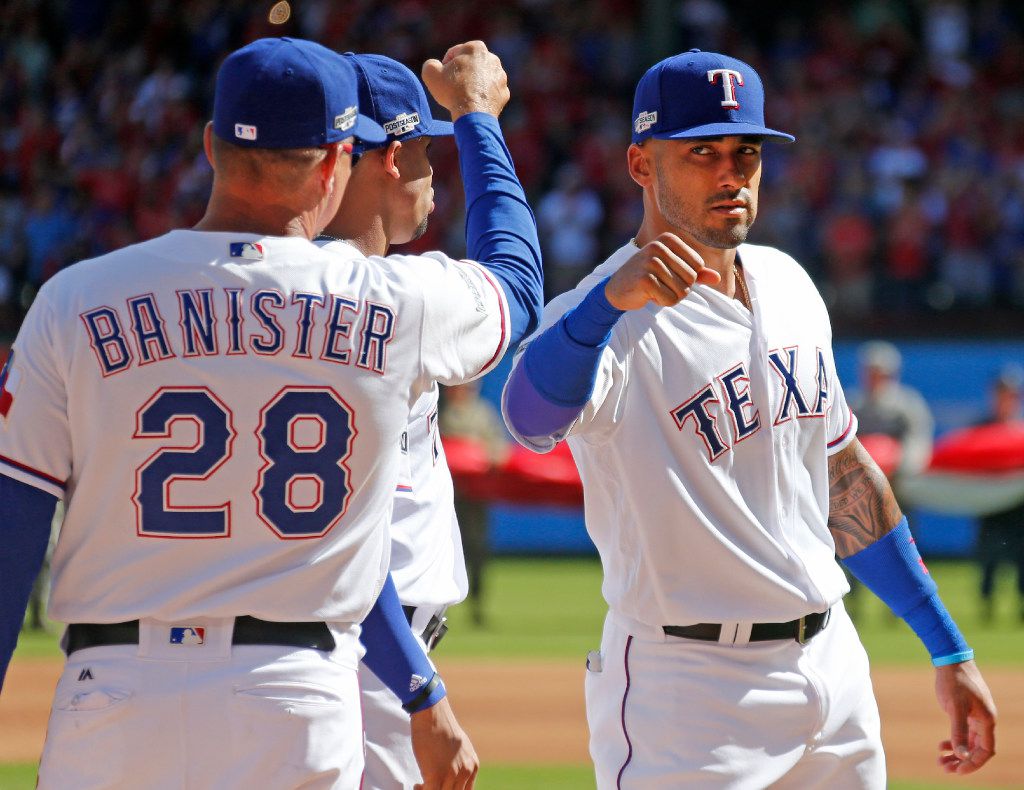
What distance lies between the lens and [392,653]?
8.84 ft

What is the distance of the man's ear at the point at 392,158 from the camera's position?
10.6 ft

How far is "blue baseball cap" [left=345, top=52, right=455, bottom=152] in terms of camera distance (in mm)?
3238

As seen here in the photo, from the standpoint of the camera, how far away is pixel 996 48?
1769 centimetres

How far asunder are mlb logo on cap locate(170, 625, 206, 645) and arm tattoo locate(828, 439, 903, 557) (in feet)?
5.34

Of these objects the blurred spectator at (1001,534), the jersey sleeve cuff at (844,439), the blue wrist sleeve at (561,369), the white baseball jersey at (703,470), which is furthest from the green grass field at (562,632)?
the blue wrist sleeve at (561,369)

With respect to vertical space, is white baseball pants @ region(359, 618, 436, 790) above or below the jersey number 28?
below

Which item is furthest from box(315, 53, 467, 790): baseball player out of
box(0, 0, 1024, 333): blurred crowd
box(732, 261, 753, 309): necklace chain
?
box(0, 0, 1024, 333): blurred crowd

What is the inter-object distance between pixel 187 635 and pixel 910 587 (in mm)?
1780

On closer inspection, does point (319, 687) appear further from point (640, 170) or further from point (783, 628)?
point (640, 170)

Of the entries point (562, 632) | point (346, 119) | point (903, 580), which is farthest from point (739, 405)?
point (562, 632)

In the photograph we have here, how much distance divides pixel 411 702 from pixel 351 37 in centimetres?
1753

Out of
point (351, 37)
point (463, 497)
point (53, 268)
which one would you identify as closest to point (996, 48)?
point (351, 37)

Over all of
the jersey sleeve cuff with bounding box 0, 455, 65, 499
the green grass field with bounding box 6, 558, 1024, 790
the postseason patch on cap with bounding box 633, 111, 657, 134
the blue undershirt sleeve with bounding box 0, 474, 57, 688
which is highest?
the postseason patch on cap with bounding box 633, 111, 657, 134

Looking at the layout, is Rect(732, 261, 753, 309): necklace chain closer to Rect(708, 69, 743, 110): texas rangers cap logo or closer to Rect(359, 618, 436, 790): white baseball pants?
Rect(708, 69, 743, 110): texas rangers cap logo
